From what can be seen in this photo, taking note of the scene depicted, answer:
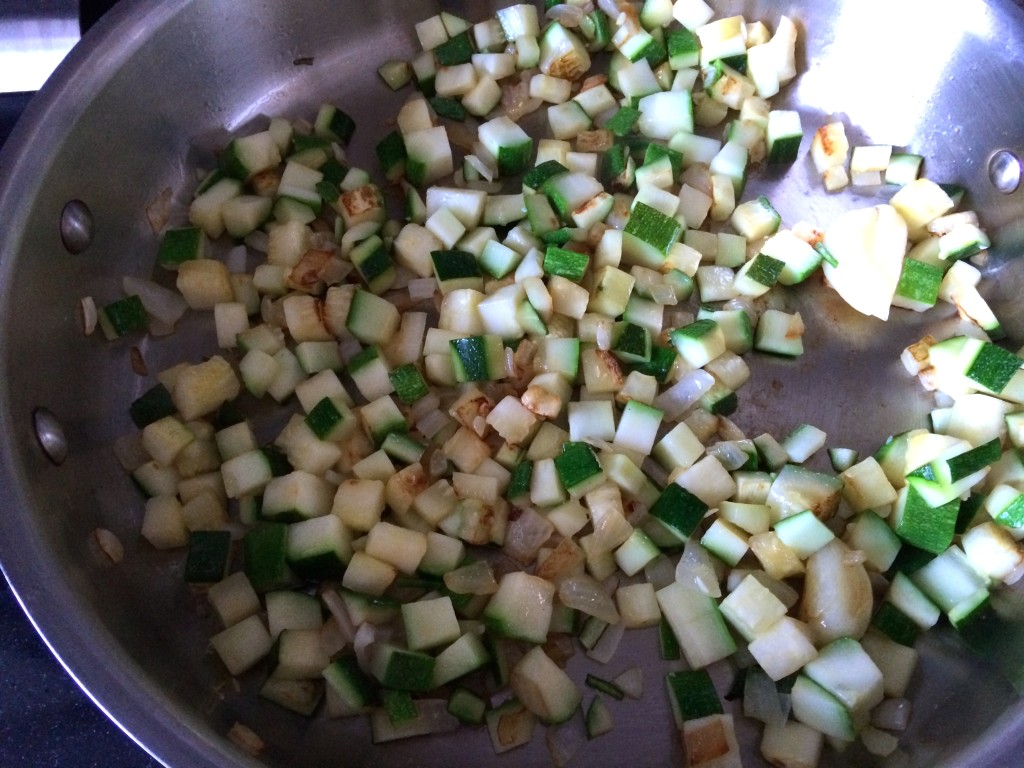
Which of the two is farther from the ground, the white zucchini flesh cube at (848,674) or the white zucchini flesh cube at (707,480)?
the white zucchini flesh cube at (707,480)

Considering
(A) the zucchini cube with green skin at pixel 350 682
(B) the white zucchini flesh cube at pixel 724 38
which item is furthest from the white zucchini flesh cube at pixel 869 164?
(A) the zucchini cube with green skin at pixel 350 682

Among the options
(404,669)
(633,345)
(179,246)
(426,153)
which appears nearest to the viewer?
(404,669)

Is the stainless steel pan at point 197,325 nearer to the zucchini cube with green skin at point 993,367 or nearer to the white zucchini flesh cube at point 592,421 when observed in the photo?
the zucchini cube with green skin at point 993,367

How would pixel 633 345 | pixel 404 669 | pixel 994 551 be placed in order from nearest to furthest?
pixel 404 669, pixel 994 551, pixel 633 345

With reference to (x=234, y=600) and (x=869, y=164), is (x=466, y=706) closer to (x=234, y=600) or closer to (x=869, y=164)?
(x=234, y=600)

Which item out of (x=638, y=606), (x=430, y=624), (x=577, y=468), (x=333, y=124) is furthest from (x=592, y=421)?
(x=333, y=124)

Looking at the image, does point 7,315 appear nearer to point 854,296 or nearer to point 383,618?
point 383,618

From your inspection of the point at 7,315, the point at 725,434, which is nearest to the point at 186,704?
the point at 7,315
